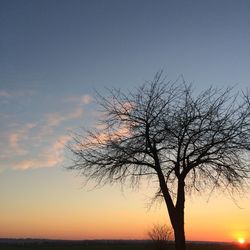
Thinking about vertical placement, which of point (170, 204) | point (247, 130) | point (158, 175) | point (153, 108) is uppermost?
point (153, 108)

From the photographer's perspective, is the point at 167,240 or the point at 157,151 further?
the point at 167,240

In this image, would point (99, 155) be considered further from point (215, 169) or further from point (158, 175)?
point (215, 169)

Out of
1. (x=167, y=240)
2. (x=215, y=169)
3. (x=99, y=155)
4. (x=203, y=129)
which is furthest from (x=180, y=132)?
(x=167, y=240)

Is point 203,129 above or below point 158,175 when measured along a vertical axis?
above

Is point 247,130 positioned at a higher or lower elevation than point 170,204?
higher

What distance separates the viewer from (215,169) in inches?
900

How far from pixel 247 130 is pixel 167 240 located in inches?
593

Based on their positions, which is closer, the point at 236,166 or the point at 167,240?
the point at 236,166

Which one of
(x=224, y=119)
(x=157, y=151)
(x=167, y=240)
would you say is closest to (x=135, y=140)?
(x=157, y=151)

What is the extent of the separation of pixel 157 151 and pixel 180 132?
1.44m

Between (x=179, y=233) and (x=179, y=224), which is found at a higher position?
(x=179, y=224)

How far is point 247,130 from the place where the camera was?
2184 cm

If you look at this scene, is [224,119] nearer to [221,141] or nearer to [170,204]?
[221,141]

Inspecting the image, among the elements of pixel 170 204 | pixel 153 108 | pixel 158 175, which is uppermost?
pixel 153 108
